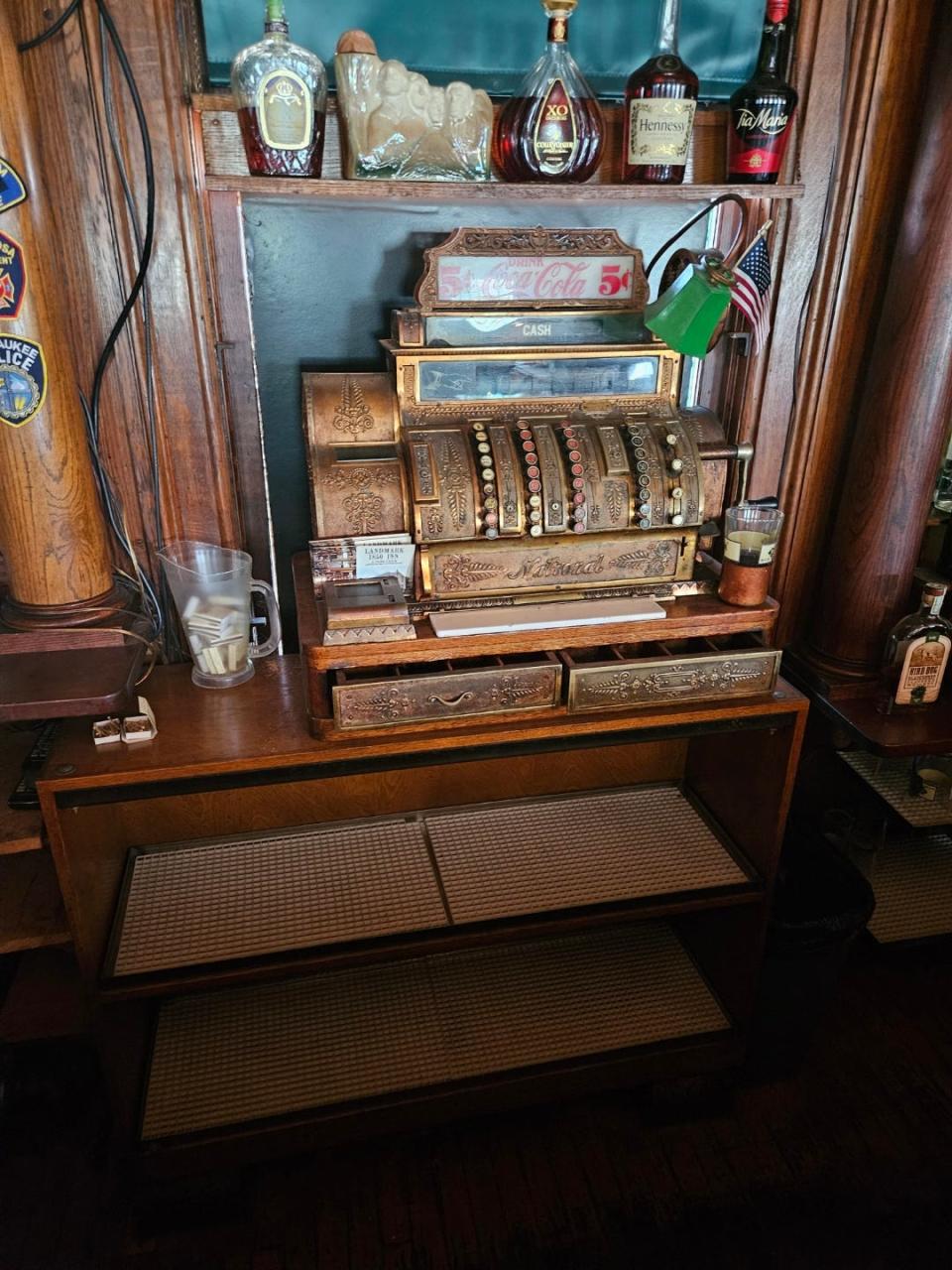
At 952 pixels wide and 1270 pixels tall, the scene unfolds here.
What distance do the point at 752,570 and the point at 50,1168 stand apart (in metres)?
2.08

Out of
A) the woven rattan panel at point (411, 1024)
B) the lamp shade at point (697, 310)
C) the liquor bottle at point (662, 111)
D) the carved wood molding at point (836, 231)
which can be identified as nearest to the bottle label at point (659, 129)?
the liquor bottle at point (662, 111)

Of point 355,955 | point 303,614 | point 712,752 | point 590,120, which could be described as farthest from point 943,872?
point 590,120

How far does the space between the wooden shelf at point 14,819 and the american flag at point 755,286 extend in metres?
1.84

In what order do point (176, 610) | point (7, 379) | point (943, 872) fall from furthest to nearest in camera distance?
point (943, 872) → point (176, 610) → point (7, 379)

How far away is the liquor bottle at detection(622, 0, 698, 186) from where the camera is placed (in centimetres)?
166

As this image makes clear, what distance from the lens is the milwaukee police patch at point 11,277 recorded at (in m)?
1.48

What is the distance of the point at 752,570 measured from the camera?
→ 1723mm

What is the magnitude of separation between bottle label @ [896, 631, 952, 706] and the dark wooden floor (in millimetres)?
995

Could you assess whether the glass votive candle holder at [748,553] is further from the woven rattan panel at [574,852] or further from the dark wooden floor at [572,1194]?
the dark wooden floor at [572,1194]

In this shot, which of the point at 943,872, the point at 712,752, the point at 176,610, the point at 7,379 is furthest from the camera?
the point at 943,872

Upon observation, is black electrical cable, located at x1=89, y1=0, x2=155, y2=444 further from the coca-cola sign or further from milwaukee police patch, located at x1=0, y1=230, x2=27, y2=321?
the coca-cola sign

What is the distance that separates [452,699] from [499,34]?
138 centimetres

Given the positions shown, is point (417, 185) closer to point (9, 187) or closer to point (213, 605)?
point (9, 187)

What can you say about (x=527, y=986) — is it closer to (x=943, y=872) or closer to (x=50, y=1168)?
(x=50, y=1168)
